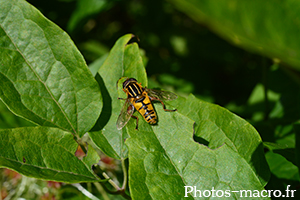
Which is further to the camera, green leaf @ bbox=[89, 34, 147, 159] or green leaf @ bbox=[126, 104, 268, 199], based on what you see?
green leaf @ bbox=[89, 34, 147, 159]

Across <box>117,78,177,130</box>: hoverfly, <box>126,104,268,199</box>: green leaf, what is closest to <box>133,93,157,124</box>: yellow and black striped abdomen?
<box>117,78,177,130</box>: hoverfly

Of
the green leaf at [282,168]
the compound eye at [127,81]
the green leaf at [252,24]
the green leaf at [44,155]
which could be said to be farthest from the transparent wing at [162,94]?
the green leaf at [252,24]

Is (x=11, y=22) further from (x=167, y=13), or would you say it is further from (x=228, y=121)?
(x=167, y=13)

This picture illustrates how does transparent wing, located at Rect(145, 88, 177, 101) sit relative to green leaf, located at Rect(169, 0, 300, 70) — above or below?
above

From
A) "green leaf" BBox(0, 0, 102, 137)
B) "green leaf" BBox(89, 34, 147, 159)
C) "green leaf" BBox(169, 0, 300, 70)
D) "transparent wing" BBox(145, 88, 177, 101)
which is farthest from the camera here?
"transparent wing" BBox(145, 88, 177, 101)

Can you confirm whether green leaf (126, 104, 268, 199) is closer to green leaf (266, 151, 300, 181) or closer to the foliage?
the foliage

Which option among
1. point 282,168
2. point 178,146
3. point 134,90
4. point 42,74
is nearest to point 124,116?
point 134,90
